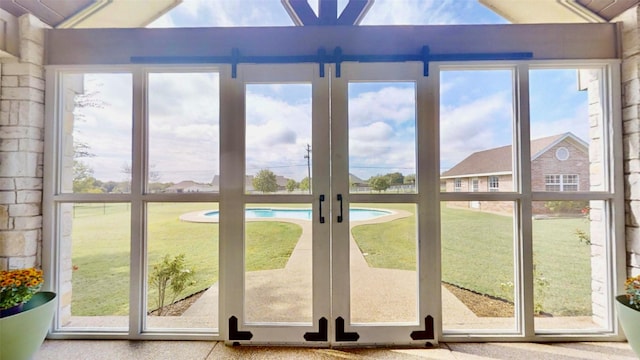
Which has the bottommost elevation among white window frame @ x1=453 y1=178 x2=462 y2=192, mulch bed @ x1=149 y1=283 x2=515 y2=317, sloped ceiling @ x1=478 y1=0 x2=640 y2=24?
mulch bed @ x1=149 y1=283 x2=515 y2=317

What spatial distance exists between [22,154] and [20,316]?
128 cm

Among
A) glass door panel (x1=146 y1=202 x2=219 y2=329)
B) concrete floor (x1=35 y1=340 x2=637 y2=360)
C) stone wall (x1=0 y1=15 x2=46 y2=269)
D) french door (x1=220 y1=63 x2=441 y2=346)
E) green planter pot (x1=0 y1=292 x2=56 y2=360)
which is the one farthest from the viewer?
glass door panel (x1=146 y1=202 x2=219 y2=329)

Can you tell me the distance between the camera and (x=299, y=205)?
2.42m

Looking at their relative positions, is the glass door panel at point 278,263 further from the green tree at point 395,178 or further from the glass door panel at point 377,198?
the green tree at point 395,178

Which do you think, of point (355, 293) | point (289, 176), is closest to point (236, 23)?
point (289, 176)

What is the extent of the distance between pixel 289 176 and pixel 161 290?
5.02 feet

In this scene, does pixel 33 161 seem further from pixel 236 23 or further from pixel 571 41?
pixel 571 41

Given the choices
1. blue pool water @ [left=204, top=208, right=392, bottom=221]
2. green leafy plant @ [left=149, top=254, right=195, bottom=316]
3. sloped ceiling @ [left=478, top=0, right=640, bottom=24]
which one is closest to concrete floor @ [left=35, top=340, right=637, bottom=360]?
green leafy plant @ [left=149, top=254, right=195, bottom=316]

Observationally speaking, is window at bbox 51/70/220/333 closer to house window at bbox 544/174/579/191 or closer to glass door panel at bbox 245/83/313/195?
glass door panel at bbox 245/83/313/195

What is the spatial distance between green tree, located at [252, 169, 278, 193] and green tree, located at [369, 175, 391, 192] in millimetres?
837

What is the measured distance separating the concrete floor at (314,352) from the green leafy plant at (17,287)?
1.91ft

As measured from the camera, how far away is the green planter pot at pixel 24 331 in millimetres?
1790

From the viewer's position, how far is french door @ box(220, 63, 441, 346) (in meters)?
2.35

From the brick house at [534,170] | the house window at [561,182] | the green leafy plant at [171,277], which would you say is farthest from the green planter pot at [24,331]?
the house window at [561,182]
